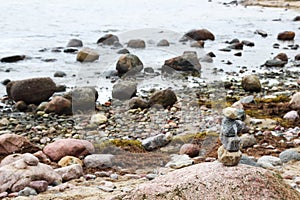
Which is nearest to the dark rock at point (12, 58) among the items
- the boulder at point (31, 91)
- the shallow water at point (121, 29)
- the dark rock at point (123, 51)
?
the shallow water at point (121, 29)

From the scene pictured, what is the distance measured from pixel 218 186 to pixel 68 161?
3.40 meters

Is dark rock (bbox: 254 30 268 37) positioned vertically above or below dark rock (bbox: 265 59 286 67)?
below

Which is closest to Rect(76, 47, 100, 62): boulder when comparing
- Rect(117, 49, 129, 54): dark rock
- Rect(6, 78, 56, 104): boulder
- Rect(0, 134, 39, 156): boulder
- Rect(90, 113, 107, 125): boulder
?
Rect(117, 49, 129, 54): dark rock

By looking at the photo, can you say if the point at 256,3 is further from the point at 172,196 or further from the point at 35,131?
the point at 172,196

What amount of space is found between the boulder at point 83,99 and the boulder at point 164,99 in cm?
124

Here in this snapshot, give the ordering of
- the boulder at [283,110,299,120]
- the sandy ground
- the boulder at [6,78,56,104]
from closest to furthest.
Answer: the boulder at [283,110,299,120], the boulder at [6,78,56,104], the sandy ground

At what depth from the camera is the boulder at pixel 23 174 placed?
5137 millimetres

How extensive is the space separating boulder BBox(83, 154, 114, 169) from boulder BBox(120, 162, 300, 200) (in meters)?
2.84

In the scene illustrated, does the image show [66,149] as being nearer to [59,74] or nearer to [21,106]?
[21,106]

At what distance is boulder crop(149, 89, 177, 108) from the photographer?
9.53 m

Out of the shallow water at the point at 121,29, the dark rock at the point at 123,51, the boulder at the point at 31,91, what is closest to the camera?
the boulder at the point at 31,91

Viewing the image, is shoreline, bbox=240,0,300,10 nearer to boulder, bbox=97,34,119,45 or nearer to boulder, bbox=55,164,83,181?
boulder, bbox=97,34,119,45

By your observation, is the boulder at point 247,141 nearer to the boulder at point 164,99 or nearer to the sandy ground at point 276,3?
the boulder at point 164,99

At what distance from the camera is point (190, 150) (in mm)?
6676
